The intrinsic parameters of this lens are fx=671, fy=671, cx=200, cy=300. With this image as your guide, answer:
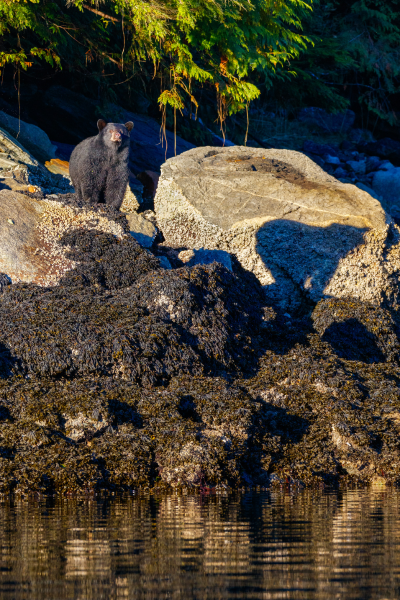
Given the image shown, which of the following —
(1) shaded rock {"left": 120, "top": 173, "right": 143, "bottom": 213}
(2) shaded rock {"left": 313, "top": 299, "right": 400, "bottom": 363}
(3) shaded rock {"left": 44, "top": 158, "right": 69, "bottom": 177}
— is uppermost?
(3) shaded rock {"left": 44, "top": 158, "right": 69, "bottom": 177}

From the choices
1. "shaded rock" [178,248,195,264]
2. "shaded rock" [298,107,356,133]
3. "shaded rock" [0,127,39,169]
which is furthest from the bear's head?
"shaded rock" [298,107,356,133]

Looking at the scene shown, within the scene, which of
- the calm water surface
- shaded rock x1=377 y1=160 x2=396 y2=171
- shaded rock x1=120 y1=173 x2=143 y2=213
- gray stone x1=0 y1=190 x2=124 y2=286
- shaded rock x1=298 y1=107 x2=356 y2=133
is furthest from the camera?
shaded rock x1=298 y1=107 x2=356 y2=133

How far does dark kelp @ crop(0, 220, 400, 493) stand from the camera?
523 cm

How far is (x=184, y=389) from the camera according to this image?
19.4 feet

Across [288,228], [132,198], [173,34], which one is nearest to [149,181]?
[132,198]

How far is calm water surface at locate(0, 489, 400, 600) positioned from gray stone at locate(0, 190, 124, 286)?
3547 millimetres

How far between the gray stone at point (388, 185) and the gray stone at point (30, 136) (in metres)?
9.59

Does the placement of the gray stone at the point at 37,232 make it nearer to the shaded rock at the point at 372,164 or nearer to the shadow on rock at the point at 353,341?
the shadow on rock at the point at 353,341

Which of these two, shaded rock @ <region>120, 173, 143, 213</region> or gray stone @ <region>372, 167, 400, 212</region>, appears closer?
shaded rock @ <region>120, 173, 143, 213</region>

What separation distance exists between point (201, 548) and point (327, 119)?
71.0ft

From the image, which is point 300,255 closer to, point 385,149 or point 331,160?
point 331,160

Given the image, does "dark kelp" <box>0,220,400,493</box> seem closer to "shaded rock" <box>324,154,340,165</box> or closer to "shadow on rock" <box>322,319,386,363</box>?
"shadow on rock" <box>322,319,386,363</box>

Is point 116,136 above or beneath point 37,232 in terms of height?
above

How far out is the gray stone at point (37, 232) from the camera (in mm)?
7820
